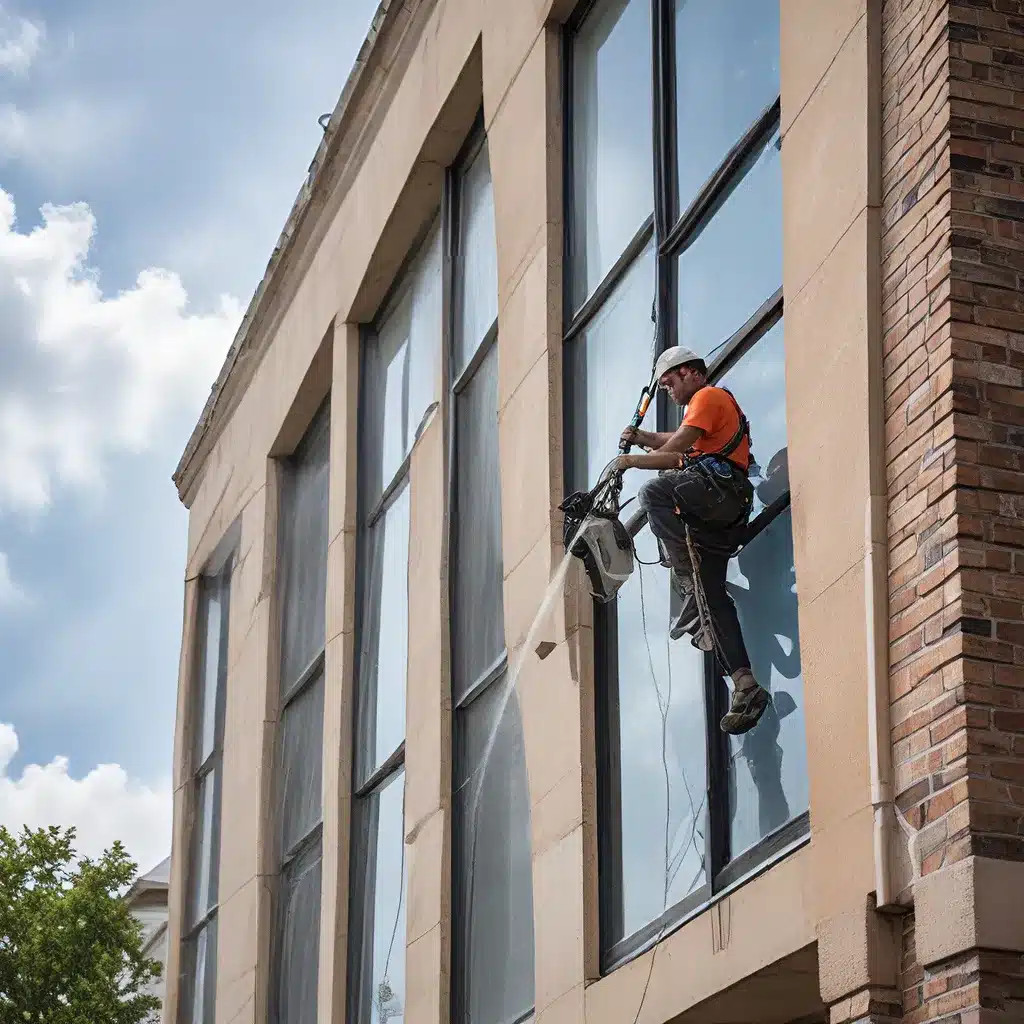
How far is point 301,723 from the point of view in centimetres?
1934

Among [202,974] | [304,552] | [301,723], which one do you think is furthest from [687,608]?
[202,974]

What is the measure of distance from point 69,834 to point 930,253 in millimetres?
21413

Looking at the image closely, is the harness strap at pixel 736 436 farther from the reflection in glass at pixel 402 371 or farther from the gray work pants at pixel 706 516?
the reflection in glass at pixel 402 371

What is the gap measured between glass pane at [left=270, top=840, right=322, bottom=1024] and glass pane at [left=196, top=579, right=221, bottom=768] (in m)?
4.65

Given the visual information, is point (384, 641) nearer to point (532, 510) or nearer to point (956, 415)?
point (532, 510)

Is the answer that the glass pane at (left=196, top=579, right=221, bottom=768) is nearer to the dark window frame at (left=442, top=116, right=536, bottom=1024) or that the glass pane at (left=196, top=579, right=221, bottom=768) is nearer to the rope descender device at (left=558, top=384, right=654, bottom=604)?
the dark window frame at (left=442, top=116, right=536, bottom=1024)

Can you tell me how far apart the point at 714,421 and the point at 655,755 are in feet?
7.28

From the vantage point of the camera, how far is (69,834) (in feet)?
88.9

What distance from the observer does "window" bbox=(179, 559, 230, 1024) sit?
2169 centimetres

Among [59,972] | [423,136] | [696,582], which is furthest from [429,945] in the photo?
[59,972]

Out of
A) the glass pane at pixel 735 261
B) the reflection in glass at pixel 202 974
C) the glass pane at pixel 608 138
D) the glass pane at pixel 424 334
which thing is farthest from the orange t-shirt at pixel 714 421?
the reflection in glass at pixel 202 974

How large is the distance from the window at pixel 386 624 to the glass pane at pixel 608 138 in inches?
131

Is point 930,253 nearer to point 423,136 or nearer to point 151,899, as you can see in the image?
point 423,136

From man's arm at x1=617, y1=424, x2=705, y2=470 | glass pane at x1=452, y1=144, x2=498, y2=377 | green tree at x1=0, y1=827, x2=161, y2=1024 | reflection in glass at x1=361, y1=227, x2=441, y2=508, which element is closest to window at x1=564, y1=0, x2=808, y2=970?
man's arm at x1=617, y1=424, x2=705, y2=470
